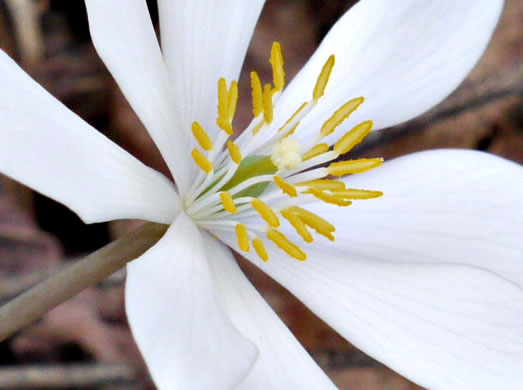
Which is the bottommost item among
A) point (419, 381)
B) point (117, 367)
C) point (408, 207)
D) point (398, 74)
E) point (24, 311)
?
point (117, 367)

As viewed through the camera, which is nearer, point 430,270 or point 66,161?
point 66,161

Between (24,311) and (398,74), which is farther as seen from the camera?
(398,74)

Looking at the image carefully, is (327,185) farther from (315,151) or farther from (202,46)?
(202,46)

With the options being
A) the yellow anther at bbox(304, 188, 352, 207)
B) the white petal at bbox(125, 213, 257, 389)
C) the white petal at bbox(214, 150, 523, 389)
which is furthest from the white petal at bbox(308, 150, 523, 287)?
the white petal at bbox(125, 213, 257, 389)

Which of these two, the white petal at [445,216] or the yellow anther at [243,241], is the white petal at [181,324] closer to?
the yellow anther at [243,241]

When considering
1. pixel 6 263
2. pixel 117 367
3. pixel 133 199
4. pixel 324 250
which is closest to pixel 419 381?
pixel 324 250

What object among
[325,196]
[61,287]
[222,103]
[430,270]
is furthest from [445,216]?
[61,287]

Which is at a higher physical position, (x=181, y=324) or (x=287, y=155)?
(x=287, y=155)

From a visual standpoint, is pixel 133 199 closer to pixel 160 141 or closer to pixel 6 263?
pixel 160 141
